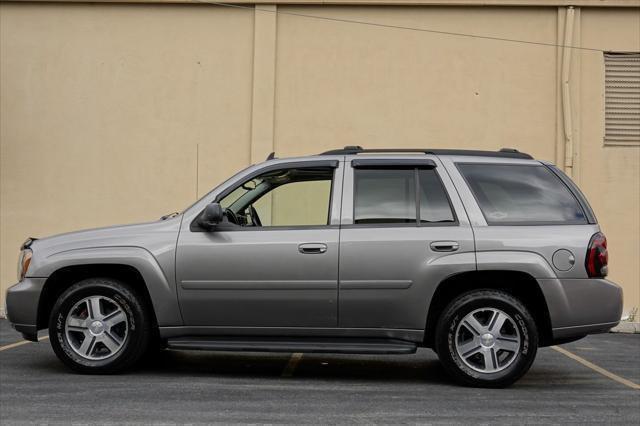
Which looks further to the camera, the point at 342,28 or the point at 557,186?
the point at 342,28

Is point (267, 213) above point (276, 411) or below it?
above

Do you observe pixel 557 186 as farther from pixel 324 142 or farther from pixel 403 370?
pixel 324 142

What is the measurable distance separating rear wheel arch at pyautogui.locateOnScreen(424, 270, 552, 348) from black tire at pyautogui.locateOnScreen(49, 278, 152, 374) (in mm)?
2202

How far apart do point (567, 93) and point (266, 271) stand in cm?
725

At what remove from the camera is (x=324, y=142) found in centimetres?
1358

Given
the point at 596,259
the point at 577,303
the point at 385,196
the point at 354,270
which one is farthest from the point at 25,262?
the point at 596,259

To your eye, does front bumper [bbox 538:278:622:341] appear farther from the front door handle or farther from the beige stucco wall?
the beige stucco wall

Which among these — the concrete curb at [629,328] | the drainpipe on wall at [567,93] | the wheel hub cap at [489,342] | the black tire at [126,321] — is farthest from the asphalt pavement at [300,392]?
the drainpipe on wall at [567,93]

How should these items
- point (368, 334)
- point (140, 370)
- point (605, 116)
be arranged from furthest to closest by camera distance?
point (605, 116) → point (140, 370) → point (368, 334)

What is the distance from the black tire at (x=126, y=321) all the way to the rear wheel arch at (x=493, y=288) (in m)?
2.20

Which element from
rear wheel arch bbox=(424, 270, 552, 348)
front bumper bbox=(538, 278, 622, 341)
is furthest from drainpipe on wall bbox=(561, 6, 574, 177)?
front bumper bbox=(538, 278, 622, 341)

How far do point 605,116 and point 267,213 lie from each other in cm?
717

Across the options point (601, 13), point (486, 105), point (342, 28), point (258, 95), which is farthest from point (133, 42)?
point (601, 13)

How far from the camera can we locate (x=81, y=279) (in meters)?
8.05
